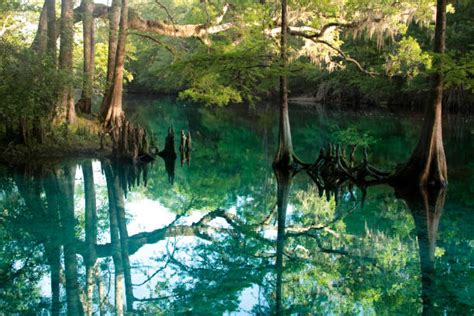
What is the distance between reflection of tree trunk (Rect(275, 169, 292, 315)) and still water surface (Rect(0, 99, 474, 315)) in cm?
3

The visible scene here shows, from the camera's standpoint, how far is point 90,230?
33.2 ft

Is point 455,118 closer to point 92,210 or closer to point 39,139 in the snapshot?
point 39,139

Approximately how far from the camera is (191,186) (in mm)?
15141

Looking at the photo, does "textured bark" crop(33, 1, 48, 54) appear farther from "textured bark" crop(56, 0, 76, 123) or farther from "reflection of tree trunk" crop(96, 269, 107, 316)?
"reflection of tree trunk" crop(96, 269, 107, 316)

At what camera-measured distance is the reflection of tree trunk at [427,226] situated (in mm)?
7098

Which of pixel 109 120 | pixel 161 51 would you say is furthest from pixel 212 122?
pixel 109 120

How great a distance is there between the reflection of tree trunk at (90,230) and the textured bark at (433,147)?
7941mm

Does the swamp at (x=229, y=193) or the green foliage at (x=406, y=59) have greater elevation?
the green foliage at (x=406, y=59)

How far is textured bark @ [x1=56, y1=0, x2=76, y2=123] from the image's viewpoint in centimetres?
1783

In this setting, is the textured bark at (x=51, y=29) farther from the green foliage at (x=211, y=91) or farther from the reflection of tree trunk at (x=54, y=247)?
the reflection of tree trunk at (x=54, y=247)

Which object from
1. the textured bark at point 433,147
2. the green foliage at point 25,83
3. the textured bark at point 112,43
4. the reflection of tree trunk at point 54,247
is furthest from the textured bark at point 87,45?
the textured bark at point 433,147

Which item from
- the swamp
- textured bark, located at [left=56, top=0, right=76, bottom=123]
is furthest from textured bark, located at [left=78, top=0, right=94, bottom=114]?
textured bark, located at [left=56, top=0, right=76, bottom=123]

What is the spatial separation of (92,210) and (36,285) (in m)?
4.70

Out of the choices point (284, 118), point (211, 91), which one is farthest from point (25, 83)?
point (284, 118)
